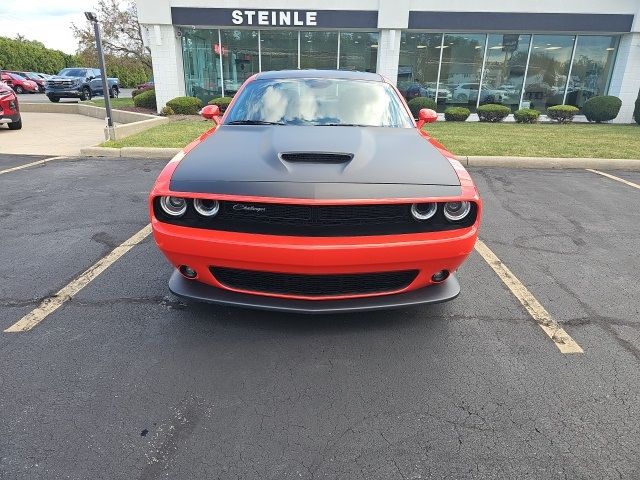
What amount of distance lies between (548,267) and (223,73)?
16.1m

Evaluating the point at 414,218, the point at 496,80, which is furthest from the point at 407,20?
the point at 414,218

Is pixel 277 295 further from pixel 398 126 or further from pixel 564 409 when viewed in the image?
pixel 398 126

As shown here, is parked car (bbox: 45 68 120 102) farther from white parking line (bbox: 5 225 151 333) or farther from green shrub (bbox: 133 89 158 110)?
white parking line (bbox: 5 225 151 333)

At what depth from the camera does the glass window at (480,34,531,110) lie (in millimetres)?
16281

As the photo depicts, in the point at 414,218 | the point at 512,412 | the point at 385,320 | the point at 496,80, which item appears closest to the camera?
the point at 512,412

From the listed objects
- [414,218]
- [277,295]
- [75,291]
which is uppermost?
[414,218]

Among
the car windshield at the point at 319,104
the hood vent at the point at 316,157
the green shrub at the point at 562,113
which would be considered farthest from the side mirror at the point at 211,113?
the green shrub at the point at 562,113

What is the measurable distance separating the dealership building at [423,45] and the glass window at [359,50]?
4cm

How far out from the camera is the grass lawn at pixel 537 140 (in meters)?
8.83

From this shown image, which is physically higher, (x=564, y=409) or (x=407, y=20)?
(x=407, y=20)

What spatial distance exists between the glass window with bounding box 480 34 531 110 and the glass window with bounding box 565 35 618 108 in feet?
6.45

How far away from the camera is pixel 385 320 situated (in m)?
2.86

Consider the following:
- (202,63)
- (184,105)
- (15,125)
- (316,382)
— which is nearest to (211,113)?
(316,382)

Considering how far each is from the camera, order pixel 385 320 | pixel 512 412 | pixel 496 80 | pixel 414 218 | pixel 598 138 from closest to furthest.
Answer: pixel 512 412, pixel 414 218, pixel 385 320, pixel 598 138, pixel 496 80
